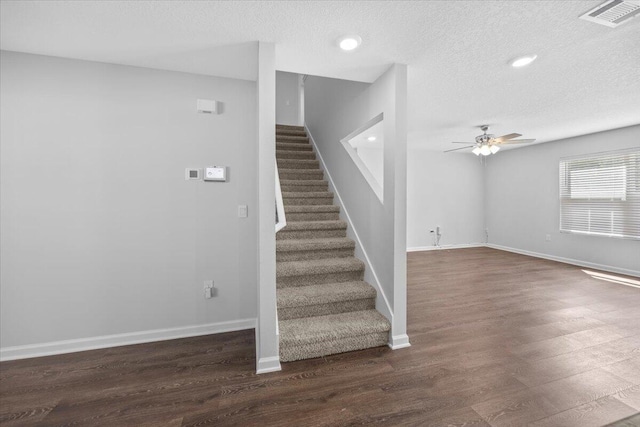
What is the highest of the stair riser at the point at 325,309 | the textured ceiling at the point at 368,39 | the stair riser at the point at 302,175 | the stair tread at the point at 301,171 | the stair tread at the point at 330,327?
the textured ceiling at the point at 368,39

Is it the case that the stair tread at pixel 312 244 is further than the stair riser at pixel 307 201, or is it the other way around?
the stair riser at pixel 307 201

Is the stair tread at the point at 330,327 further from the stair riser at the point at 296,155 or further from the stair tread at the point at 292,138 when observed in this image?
the stair tread at the point at 292,138

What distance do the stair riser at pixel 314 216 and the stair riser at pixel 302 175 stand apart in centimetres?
87

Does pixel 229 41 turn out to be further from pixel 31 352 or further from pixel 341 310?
pixel 31 352

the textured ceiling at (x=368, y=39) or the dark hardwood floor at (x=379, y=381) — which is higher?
the textured ceiling at (x=368, y=39)

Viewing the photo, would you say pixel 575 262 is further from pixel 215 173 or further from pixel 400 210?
pixel 215 173

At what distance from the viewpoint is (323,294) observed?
99.3 inches

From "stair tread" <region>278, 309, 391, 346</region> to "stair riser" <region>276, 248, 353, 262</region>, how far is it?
707 millimetres

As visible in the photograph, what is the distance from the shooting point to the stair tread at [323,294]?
8.04ft

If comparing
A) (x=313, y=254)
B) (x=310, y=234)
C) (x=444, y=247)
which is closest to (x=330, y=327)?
(x=313, y=254)

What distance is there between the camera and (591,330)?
261 centimetres

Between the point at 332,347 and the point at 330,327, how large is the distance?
0.15 meters

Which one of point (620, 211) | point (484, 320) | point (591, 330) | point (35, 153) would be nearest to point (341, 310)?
point (484, 320)

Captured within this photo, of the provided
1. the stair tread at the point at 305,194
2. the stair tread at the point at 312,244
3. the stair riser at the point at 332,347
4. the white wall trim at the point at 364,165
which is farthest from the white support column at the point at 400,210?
the stair tread at the point at 305,194
